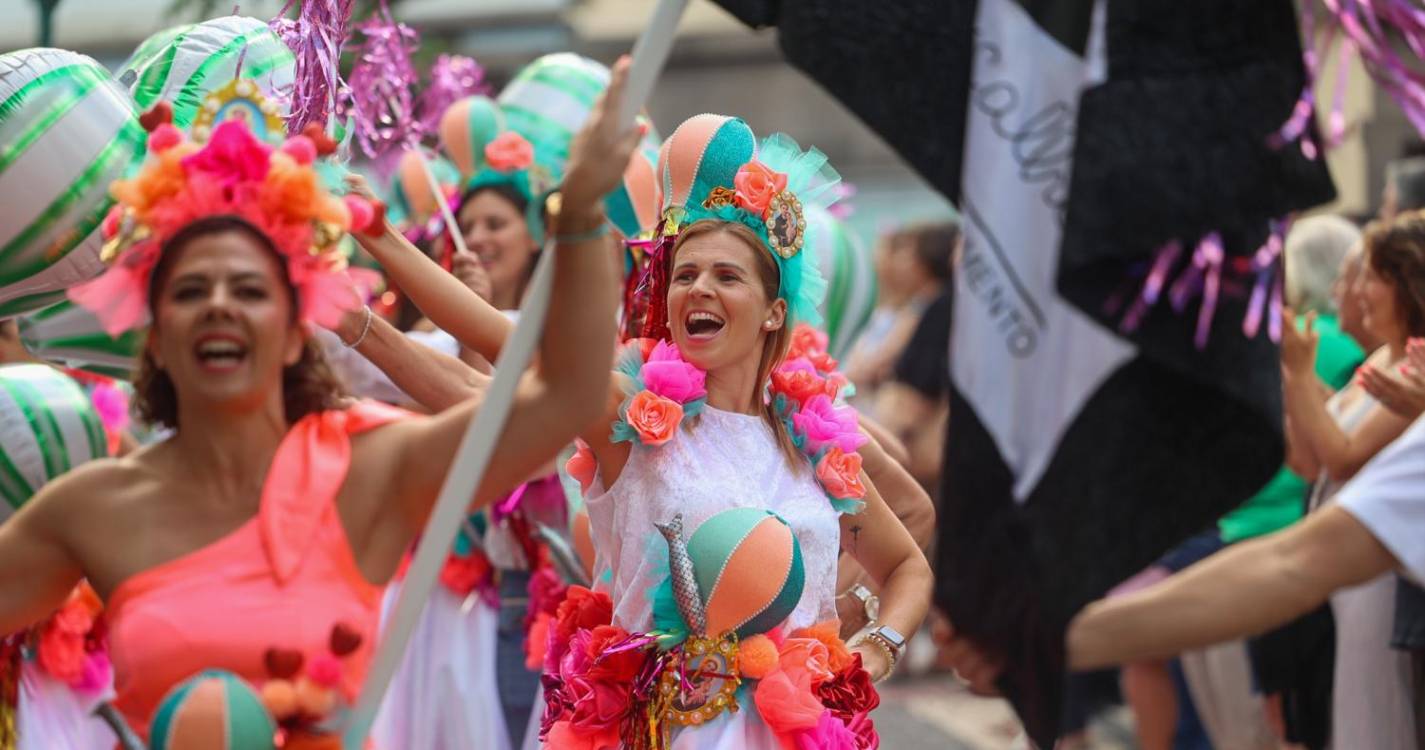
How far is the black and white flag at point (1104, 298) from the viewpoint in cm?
255

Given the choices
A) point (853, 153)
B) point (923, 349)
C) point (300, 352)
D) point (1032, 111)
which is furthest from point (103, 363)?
point (853, 153)

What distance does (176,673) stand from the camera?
2795mm

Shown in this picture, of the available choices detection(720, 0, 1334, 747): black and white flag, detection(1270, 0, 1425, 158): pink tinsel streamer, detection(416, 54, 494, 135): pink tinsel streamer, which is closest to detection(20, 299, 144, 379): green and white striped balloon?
detection(416, 54, 494, 135): pink tinsel streamer

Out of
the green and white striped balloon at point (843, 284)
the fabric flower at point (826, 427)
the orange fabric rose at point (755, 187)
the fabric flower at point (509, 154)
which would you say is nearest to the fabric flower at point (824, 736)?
the fabric flower at point (826, 427)

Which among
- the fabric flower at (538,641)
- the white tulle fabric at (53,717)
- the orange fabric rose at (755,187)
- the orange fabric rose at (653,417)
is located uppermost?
the orange fabric rose at (755,187)

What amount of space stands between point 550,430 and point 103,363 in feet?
7.84

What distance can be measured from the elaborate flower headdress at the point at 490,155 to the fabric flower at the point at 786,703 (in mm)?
2497

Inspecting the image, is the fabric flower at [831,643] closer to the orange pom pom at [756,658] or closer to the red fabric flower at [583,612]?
the orange pom pom at [756,658]

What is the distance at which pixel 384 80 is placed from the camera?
5043 mm

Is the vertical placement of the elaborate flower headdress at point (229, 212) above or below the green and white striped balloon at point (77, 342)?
above

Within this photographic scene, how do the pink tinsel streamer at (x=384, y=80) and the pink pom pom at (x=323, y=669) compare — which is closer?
the pink pom pom at (x=323, y=669)

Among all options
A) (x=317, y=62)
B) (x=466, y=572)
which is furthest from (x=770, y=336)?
(x=466, y=572)

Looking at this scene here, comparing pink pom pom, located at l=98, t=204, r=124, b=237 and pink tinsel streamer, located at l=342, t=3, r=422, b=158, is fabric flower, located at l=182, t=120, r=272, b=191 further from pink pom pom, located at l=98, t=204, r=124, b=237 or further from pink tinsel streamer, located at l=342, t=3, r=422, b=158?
pink tinsel streamer, located at l=342, t=3, r=422, b=158

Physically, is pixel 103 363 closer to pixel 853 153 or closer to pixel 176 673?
pixel 176 673
